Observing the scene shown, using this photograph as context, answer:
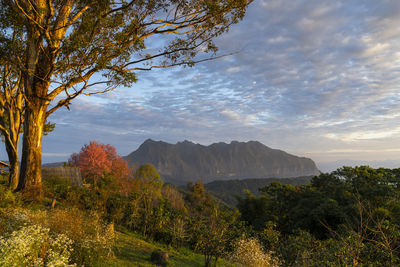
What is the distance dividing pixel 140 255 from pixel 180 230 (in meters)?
2.03

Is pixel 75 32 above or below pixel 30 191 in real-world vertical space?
above

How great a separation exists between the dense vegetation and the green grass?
4 cm

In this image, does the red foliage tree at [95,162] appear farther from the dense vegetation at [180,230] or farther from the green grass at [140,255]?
the green grass at [140,255]

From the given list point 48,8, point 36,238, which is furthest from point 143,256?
point 48,8

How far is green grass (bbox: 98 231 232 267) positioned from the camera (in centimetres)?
585

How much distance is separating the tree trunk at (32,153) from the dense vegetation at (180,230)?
2.41ft

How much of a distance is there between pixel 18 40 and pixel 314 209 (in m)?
19.8

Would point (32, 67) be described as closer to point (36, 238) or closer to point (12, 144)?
point (12, 144)

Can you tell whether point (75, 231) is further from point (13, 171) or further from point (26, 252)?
point (13, 171)

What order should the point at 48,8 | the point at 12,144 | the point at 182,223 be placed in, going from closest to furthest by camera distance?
the point at 182,223
the point at 48,8
the point at 12,144

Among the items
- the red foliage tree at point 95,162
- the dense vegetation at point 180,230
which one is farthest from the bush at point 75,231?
the red foliage tree at point 95,162

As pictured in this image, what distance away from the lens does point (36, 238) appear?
451cm

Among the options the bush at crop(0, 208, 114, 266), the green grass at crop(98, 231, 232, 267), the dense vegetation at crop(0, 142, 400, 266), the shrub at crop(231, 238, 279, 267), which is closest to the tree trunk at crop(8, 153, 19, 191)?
the dense vegetation at crop(0, 142, 400, 266)

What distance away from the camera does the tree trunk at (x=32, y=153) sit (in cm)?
986
